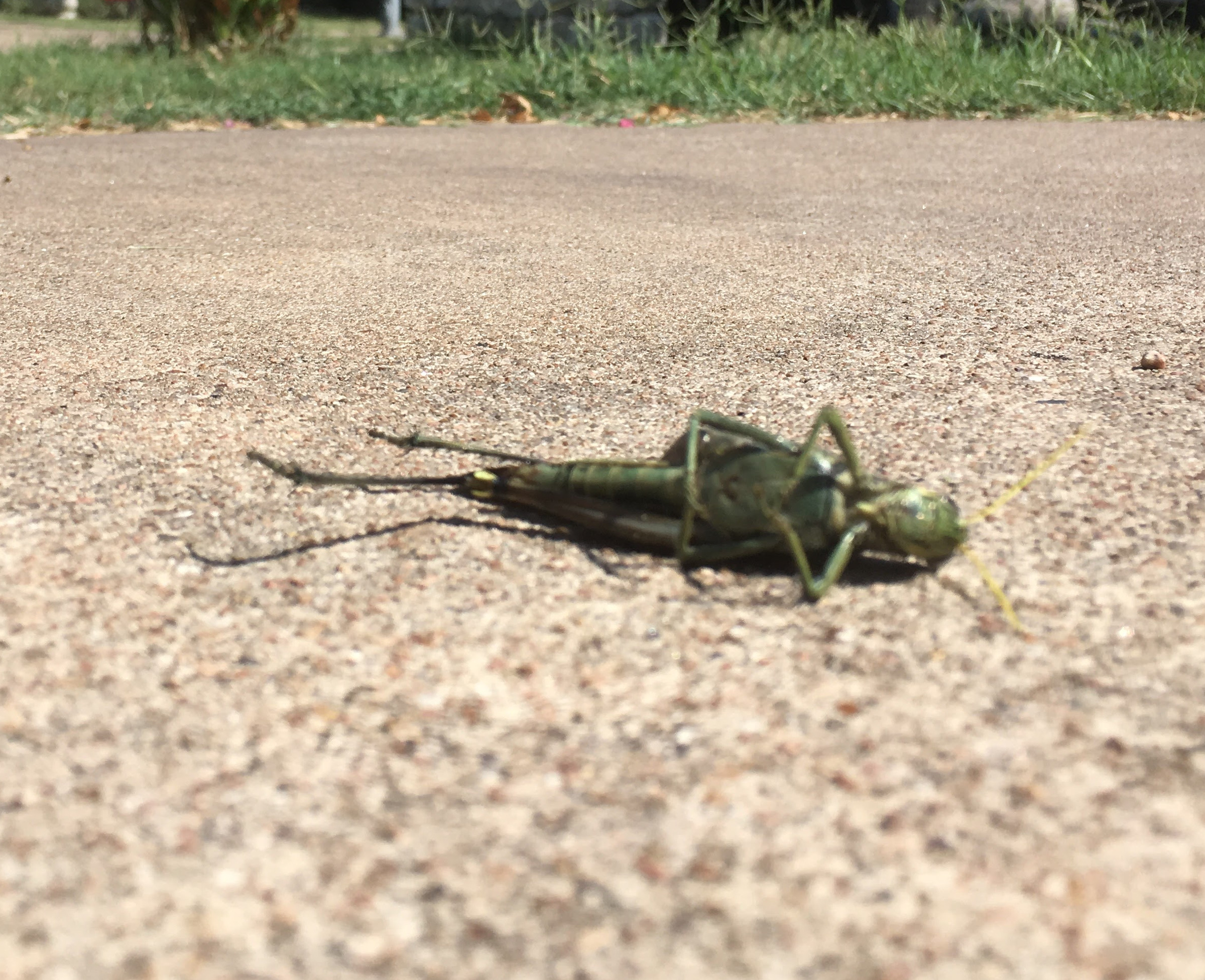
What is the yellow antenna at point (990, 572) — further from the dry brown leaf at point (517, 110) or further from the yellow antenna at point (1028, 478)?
the dry brown leaf at point (517, 110)

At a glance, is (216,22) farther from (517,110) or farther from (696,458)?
(696,458)

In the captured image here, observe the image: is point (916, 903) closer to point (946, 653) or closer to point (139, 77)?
point (946, 653)

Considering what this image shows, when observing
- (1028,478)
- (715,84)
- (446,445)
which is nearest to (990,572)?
(1028,478)

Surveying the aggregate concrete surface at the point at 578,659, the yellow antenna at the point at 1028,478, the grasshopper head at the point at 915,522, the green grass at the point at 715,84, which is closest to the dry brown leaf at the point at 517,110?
the green grass at the point at 715,84

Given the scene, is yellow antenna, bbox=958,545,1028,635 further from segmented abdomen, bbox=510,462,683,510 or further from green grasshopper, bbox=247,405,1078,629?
segmented abdomen, bbox=510,462,683,510

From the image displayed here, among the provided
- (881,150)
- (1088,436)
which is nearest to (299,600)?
(1088,436)

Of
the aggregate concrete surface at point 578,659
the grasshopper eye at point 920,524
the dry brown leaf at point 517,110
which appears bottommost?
the aggregate concrete surface at point 578,659
